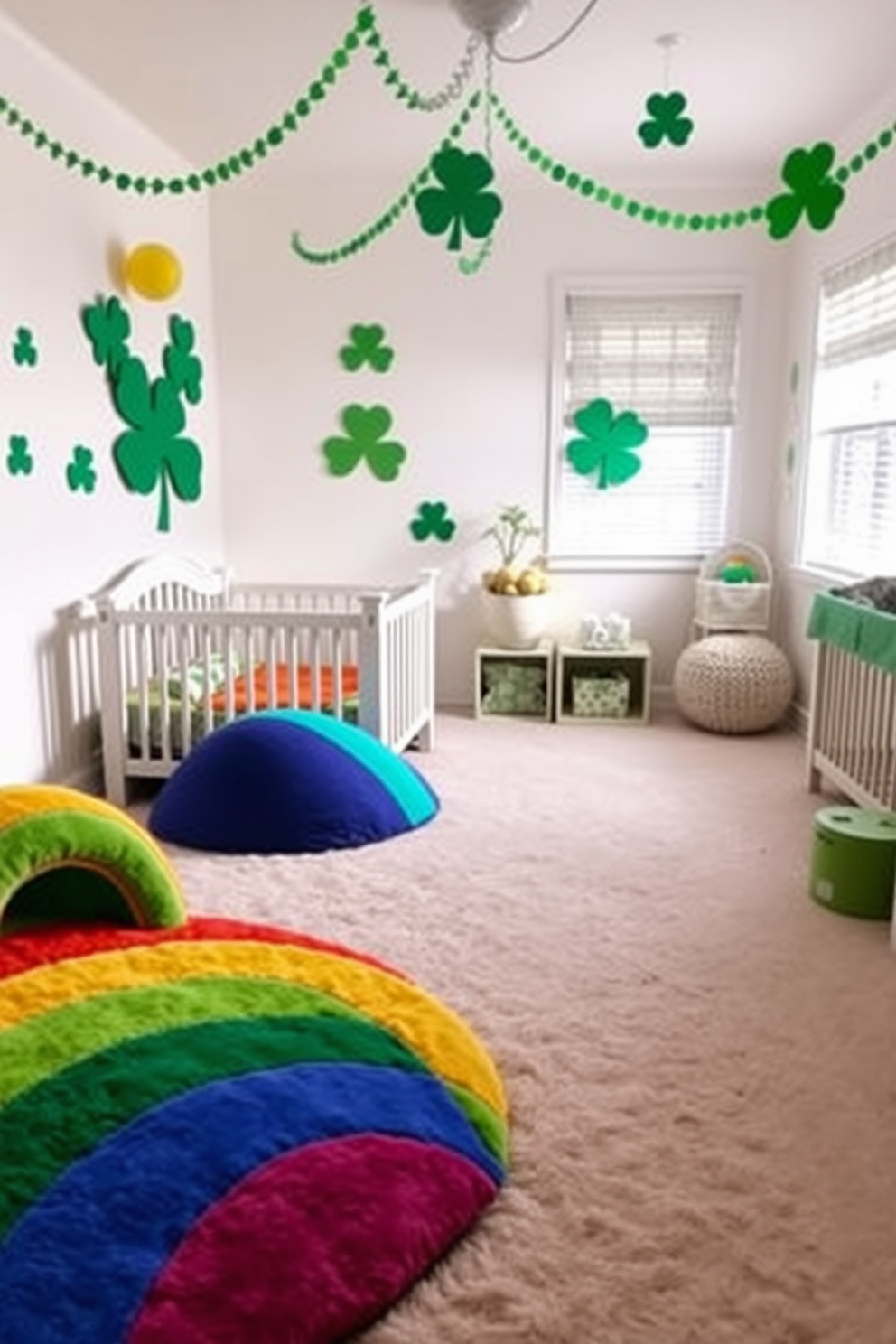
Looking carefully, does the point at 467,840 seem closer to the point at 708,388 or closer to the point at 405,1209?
the point at 405,1209

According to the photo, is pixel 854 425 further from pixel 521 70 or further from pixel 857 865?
pixel 857 865

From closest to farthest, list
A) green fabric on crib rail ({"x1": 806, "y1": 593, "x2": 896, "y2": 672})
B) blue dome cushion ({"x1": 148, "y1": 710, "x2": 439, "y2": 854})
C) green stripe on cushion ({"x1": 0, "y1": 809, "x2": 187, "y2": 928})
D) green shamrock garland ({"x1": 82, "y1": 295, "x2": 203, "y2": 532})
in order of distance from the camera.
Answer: green stripe on cushion ({"x1": 0, "y1": 809, "x2": 187, "y2": 928}), green fabric on crib rail ({"x1": 806, "y1": 593, "x2": 896, "y2": 672}), blue dome cushion ({"x1": 148, "y1": 710, "x2": 439, "y2": 854}), green shamrock garland ({"x1": 82, "y1": 295, "x2": 203, "y2": 532})

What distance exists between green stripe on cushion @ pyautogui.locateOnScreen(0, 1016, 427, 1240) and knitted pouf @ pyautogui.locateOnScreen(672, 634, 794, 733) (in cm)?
299

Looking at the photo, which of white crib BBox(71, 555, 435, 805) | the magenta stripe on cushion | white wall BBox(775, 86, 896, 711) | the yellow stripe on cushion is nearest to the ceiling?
white wall BBox(775, 86, 896, 711)

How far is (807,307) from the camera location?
14.4 feet

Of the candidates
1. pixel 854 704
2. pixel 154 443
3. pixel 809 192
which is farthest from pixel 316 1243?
pixel 154 443

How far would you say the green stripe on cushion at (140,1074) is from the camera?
1340 millimetres

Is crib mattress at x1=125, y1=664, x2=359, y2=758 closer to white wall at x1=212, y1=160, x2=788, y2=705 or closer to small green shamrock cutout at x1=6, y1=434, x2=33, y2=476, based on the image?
small green shamrock cutout at x1=6, y1=434, x2=33, y2=476

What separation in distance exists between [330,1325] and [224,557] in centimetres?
405

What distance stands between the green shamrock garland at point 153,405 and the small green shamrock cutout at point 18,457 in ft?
2.05

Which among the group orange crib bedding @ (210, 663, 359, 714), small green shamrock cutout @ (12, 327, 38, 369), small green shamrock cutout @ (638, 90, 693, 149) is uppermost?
small green shamrock cutout @ (638, 90, 693, 149)

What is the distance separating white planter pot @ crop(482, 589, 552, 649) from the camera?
464 centimetres

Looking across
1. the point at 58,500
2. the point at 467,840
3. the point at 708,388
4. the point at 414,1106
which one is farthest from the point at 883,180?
the point at 414,1106

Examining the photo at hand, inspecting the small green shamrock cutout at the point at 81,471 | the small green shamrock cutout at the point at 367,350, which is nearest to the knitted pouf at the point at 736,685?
the small green shamrock cutout at the point at 367,350
